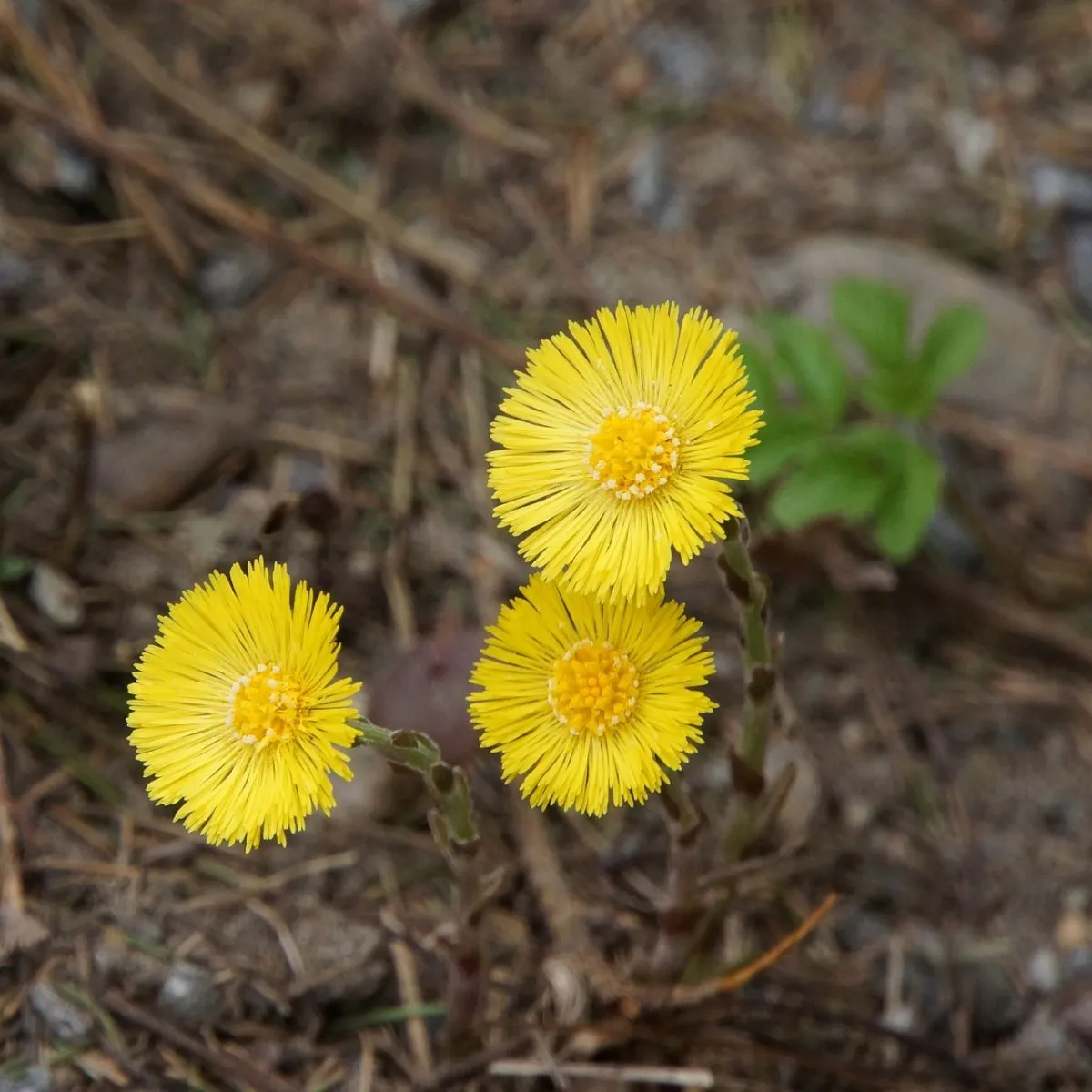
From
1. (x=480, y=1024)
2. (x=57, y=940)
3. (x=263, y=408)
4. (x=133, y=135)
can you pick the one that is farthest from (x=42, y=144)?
(x=480, y=1024)

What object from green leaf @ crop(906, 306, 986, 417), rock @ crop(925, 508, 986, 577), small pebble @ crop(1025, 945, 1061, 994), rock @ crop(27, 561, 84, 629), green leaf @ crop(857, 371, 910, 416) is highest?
green leaf @ crop(906, 306, 986, 417)

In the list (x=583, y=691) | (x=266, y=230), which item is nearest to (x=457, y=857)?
(x=583, y=691)

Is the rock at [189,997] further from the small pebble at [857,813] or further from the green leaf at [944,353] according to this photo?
the green leaf at [944,353]

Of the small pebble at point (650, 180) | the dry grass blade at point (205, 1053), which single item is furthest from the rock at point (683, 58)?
the dry grass blade at point (205, 1053)

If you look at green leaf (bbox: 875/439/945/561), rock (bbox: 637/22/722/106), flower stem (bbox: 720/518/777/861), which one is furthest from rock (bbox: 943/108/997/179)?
flower stem (bbox: 720/518/777/861)

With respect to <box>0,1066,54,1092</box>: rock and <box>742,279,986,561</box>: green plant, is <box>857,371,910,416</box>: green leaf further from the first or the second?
<box>0,1066,54,1092</box>: rock
